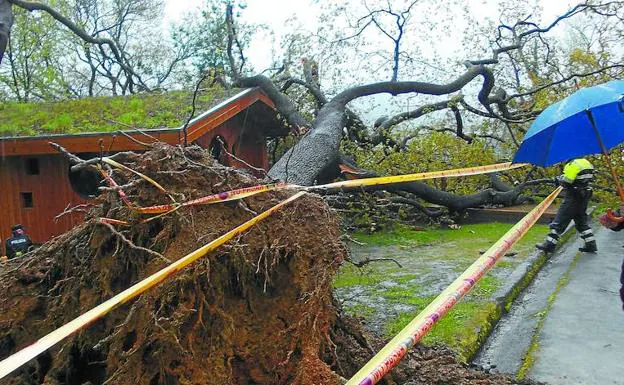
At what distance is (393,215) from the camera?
1080 cm

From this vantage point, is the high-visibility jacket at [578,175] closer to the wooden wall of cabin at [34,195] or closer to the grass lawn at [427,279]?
the grass lawn at [427,279]

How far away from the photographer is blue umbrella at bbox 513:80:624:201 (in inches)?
162

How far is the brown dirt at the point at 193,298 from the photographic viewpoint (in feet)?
8.30

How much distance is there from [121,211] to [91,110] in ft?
25.4

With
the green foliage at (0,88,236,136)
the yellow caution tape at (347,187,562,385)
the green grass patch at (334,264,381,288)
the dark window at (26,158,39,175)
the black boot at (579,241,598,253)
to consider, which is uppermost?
the green foliage at (0,88,236,136)

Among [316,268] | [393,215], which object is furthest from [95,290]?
[393,215]

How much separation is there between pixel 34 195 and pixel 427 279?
7.23 metres

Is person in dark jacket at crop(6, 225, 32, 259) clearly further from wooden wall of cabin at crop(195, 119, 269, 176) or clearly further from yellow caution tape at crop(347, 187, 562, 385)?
yellow caution tape at crop(347, 187, 562, 385)

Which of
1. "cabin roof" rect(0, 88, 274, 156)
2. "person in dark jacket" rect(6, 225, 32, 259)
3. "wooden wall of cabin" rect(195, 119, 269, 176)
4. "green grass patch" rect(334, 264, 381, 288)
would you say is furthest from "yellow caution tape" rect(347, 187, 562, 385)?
"wooden wall of cabin" rect(195, 119, 269, 176)

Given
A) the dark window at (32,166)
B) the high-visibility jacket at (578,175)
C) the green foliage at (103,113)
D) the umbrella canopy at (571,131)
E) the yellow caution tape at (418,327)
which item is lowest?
the yellow caution tape at (418,327)

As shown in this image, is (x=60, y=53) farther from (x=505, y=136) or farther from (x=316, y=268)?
(x=316, y=268)

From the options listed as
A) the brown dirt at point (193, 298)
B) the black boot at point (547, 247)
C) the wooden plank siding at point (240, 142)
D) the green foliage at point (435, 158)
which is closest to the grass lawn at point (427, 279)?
the black boot at point (547, 247)

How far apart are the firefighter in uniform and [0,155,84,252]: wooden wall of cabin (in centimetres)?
793

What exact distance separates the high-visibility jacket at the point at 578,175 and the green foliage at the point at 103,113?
5608 millimetres
